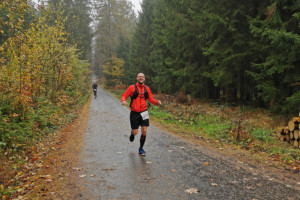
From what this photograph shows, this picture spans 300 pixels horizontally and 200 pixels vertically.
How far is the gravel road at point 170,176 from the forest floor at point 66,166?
0.27 m

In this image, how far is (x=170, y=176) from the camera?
4.84 metres

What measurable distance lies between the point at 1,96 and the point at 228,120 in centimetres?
992

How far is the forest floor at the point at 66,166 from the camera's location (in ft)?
13.9

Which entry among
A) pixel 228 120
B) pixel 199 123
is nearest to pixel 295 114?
pixel 228 120

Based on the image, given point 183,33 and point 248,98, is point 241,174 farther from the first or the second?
point 183,33

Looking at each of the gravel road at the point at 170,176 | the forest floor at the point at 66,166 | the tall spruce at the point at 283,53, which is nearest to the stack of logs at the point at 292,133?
the forest floor at the point at 66,166

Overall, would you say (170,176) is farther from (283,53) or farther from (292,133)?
(283,53)

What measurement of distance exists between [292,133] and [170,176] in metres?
5.31

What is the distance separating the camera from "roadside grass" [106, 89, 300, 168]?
22.3 feet

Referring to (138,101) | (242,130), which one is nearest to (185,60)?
(242,130)

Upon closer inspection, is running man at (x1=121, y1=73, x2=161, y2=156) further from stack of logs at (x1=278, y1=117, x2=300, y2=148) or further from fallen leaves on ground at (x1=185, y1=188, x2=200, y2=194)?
stack of logs at (x1=278, y1=117, x2=300, y2=148)

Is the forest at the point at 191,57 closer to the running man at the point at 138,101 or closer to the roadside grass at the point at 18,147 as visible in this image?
the roadside grass at the point at 18,147

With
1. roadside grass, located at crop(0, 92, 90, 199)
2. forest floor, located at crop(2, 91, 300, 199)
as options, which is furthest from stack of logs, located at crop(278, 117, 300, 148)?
roadside grass, located at crop(0, 92, 90, 199)

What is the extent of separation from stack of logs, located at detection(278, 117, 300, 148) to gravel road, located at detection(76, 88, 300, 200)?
2952 millimetres
